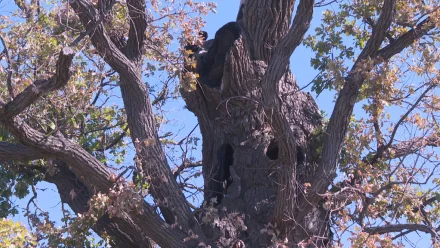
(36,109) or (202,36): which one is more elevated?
(202,36)

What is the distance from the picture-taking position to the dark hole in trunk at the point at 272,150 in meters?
10.1

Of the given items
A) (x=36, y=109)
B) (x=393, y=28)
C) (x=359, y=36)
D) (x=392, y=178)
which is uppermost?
(x=359, y=36)

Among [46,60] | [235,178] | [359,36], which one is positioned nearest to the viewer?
[46,60]

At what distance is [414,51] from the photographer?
9.16m

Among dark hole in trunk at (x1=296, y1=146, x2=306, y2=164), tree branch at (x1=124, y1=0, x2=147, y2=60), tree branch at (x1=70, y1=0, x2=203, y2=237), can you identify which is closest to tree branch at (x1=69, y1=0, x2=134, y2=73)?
tree branch at (x1=70, y1=0, x2=203, y2=237)

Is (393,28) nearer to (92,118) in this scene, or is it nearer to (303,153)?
(303,153)

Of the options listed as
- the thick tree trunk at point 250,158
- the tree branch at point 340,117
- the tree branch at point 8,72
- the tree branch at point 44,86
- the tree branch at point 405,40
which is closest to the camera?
the tree branch at point 44,86

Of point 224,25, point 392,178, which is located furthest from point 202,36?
point 392,178

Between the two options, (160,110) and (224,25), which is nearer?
(224,25)

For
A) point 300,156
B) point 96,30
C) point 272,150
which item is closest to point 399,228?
point 300,156

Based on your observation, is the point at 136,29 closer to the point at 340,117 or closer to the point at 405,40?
the point at 340,117

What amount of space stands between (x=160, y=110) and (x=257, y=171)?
191cm

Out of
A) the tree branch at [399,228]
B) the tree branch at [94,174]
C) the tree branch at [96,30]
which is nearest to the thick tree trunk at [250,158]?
the tree branch at [94,174]

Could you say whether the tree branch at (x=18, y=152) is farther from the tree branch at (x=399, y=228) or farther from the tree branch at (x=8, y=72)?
the tree branch at (x=399, y=228)
